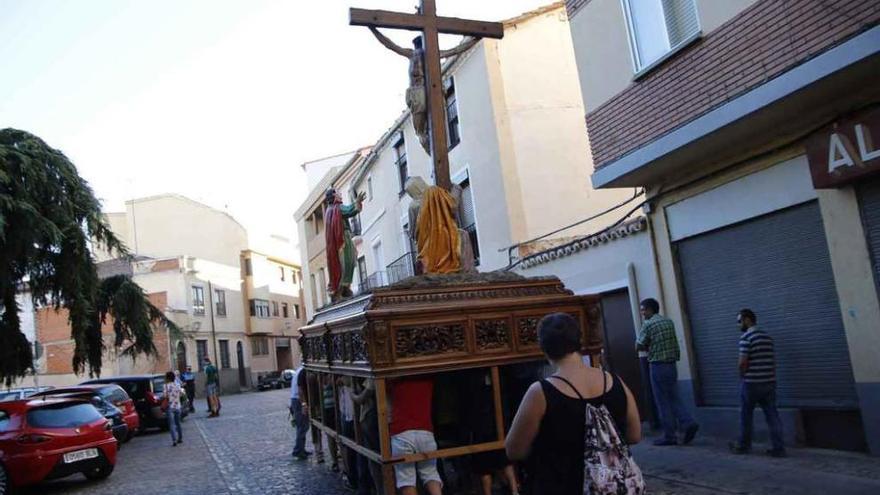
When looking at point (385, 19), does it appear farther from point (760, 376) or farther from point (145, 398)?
point (145, 398)

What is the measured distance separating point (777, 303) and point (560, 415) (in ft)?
19.7

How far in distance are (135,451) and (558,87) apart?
38.7ft

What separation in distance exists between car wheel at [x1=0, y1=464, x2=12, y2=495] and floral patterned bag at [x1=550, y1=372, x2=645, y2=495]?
928cm

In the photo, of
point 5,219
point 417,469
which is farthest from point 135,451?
point 417,469

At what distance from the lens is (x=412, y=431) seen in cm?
551

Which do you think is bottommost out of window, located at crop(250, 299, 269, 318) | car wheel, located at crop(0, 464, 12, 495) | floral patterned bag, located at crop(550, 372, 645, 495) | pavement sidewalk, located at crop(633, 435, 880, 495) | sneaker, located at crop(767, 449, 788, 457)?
pavement sidewalk, located at crop(633, 435, 880, 495)

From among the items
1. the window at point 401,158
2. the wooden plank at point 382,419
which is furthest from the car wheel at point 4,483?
the window at point 401,158

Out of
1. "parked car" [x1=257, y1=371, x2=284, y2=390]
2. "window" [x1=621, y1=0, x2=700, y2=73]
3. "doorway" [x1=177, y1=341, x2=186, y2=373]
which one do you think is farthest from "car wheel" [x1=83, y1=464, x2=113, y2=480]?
"parked car" [x1=257, y1=371, x2=284, y2=390]

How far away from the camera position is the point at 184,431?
1852 centimetres

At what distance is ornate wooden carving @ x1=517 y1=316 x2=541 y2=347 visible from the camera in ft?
19.5

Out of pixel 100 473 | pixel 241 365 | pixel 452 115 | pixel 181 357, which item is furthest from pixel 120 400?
pixel 241 365

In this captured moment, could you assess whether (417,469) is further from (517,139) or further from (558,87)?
(558,87)

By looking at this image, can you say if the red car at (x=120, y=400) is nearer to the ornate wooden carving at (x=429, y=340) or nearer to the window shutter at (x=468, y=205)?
the window shutter at (x=468, y=205)

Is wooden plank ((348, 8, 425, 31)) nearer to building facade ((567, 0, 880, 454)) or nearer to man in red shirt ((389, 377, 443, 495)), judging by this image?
building facade ((567, 0, 880, 454))
